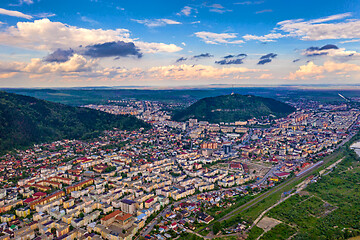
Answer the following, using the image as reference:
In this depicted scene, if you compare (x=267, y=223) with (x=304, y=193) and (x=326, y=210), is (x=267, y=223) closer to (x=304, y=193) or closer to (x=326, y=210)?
(x=326, y=210)

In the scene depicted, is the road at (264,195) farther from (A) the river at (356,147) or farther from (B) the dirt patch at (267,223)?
(A) the river at (356,147)

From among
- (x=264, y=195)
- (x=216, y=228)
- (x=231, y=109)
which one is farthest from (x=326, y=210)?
(x=231, y=109)

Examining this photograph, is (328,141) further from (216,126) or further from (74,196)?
(74,196)

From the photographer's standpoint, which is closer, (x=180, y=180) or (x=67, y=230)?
(x=67, y=230)

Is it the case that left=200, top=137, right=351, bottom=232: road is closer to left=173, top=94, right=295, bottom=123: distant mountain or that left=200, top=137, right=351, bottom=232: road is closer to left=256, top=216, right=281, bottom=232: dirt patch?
left=256, top=216, right=281, bottom=232: dirt patch

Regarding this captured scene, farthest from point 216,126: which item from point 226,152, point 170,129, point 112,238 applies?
point 112,238
